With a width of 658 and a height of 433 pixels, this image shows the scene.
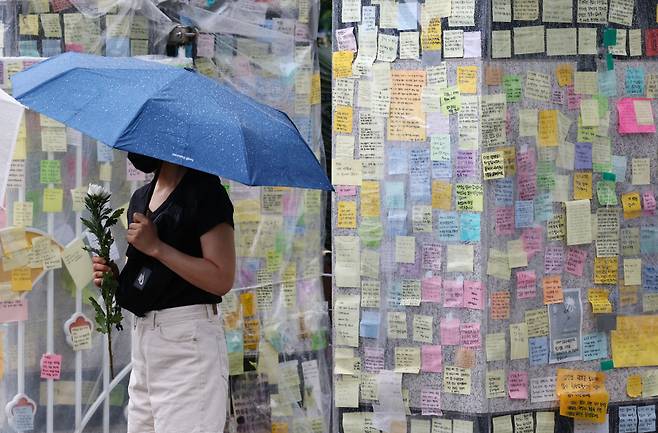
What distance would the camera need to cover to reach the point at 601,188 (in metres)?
5.45

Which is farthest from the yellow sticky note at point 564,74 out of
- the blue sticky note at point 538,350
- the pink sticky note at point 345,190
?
the blue sticky note at point 538,350

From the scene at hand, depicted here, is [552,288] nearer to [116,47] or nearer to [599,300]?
[599,300]

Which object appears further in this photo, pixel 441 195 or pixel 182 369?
pixel 441 195

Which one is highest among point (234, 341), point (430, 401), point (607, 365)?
point (234, 341)

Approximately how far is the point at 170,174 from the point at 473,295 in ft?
5.49

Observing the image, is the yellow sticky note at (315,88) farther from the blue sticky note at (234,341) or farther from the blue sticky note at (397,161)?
the blue sticky note at (234,341)

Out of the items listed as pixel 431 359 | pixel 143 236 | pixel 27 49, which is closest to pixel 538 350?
pixel 431 359

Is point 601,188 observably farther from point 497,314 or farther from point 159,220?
point 159,220

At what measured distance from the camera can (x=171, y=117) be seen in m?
3.84

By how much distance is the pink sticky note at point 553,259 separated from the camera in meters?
5.34

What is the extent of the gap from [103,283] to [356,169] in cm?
165

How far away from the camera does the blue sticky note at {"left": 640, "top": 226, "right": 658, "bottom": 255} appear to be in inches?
219

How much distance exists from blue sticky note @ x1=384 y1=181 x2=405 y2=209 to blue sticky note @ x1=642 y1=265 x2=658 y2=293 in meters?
1.25

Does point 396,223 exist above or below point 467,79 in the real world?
→ below
